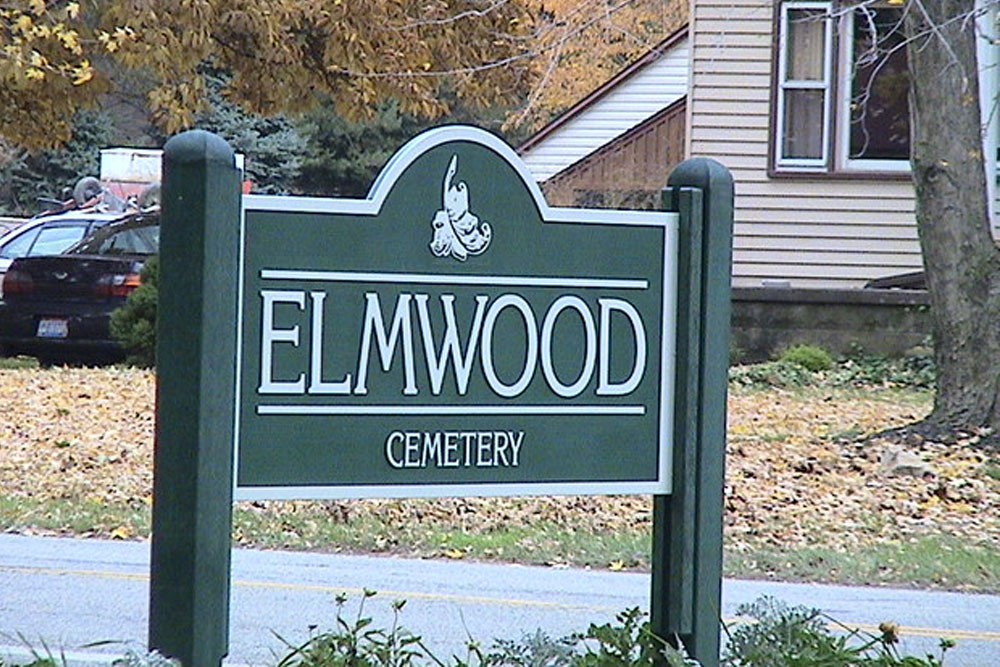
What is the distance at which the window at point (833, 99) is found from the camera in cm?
2027

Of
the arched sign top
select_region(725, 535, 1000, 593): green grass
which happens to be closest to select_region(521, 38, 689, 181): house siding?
select_region(725, 535, 1000, 593): green grass

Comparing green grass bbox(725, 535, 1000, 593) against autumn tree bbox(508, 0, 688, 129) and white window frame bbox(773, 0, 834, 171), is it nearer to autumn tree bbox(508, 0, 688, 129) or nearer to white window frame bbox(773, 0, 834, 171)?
white window frame bbox(773, 0, 834, 171)

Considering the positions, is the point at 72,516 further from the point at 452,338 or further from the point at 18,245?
the point at 18,245

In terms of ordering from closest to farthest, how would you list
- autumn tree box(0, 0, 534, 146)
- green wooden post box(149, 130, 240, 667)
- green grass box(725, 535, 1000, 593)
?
green wooden post box(149, 130, 240, 667) < green grass box(725, 535, 1000, 593) < autumn tree box(0, 0, 534, 146)

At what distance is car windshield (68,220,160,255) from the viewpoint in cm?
1894

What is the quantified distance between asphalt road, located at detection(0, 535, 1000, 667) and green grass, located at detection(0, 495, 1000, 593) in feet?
0.85

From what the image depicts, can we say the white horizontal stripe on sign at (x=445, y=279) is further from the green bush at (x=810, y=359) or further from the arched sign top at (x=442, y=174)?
the green bush at (x=810, y=359)

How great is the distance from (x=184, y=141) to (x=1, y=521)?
6.97 meters

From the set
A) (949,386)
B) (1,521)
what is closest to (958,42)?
(949,386)

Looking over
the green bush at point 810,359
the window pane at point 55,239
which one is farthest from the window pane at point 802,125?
the window pane at point 55,239

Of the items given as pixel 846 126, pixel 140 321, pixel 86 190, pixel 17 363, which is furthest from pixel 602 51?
pixel 140 321

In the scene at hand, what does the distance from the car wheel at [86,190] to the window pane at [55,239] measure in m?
11.5

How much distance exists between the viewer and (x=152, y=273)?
55.7 feet

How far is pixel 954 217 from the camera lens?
13.4 m
